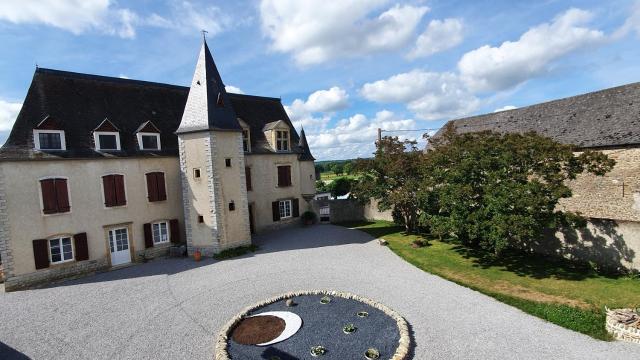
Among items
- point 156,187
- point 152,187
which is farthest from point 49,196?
point 156,187

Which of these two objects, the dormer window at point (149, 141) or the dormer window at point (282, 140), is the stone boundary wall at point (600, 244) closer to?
the dormer window at point (282, 140)

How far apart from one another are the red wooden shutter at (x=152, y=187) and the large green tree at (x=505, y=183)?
1634 centimetres

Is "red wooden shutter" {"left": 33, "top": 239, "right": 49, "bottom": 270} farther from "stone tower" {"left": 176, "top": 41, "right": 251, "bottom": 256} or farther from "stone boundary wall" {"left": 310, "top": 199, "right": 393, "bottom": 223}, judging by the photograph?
"stone boundary wall" {"left": 310, "top": 199, "right": 393, "bottom": 223}

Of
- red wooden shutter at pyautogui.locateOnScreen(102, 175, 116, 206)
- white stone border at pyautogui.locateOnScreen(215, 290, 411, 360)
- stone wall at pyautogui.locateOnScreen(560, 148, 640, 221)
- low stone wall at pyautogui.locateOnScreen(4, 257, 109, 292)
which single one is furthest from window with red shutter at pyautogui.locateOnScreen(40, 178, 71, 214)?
stone wall at pyautogui.locateOnScreen(560, 148, 640, 221)

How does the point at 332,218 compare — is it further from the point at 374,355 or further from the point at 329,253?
the point at 374,355

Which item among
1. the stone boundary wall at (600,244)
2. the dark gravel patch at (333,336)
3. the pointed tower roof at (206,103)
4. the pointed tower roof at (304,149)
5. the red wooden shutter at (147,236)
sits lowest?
the dark gravel patch at (333,336)

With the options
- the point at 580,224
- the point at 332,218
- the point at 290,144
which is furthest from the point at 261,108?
the point at 580,224

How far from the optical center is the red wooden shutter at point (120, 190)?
19156 mm

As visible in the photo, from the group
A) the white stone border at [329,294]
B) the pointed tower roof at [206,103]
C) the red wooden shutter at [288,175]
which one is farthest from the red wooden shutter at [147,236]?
the red wooden shutter at [288,175]

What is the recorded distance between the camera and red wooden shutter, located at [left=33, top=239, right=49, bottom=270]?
55.1ft

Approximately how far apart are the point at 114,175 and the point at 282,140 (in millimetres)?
12386

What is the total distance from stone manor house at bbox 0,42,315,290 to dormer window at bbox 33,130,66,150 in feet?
0.14

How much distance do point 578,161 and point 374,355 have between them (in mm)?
12399

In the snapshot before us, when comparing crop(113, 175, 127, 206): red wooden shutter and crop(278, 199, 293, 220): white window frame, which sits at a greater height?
crop(113, 175, 127, 206): red wooden shutter
